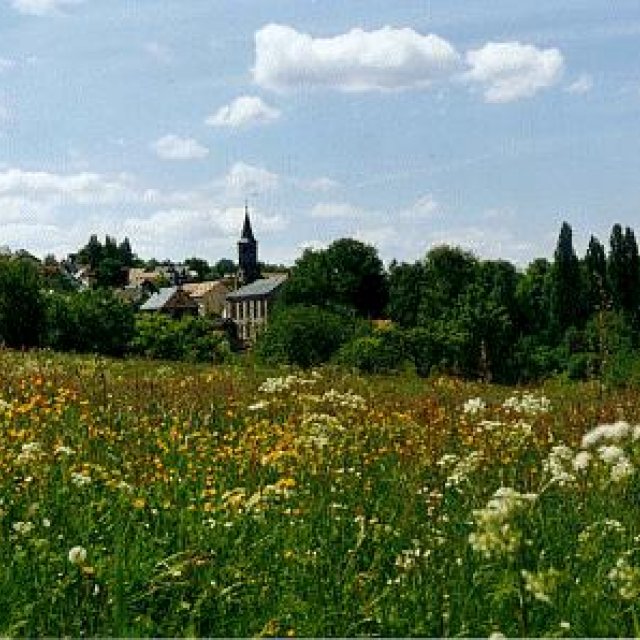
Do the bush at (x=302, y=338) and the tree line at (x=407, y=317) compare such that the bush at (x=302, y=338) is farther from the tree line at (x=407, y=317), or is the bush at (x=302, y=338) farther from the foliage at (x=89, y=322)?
the foliage at (x=89, y=322)

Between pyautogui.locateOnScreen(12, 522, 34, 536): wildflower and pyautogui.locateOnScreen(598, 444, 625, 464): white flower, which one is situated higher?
pyautogui.locateOnScreen(598, 444, 625, 464): white flower

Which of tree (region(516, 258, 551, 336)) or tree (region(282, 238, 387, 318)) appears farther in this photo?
tree (region(282, 238, 387, 318))

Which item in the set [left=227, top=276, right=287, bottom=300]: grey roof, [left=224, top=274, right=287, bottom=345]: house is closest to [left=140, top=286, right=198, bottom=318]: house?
[left=224, top=274, right=287, bottom=345]: house

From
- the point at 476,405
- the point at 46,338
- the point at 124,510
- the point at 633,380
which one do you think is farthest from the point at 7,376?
the point at 46,338

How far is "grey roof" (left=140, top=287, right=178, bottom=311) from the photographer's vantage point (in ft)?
438

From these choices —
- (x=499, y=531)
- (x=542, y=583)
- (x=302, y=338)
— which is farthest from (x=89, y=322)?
(x=542, y=583)

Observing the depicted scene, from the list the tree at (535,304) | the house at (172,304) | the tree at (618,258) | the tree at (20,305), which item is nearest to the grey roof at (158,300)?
the house at (172,304)

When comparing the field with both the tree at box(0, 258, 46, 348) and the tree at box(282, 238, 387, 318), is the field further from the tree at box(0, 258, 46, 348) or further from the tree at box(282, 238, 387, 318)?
the tree at box(282, 238, 387, 318)

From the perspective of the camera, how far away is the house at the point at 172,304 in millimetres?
131875

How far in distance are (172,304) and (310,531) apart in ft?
421

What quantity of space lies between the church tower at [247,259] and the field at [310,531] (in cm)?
15079

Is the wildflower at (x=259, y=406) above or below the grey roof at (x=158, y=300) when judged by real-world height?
below

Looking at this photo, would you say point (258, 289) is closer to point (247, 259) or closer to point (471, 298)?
point (247, 259)

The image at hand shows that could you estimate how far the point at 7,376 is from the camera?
1223cm
